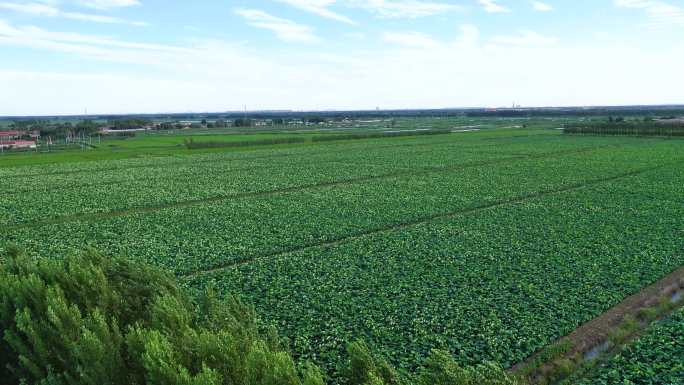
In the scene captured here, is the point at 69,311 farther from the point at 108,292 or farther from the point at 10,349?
the point at 10,349

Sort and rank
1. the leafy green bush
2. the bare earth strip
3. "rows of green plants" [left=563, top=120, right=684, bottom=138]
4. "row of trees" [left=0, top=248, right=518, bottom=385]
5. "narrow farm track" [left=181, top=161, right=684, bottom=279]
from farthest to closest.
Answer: "rows of green plants" [left=563, top=120, right=684, bottom=138] < "narrow farm track" [left=181, top=161, right=684, bottom=279] < the bare earth strip < the leafy green bush < "row of trees" [left=0, top=248, right=518, bottom=385]

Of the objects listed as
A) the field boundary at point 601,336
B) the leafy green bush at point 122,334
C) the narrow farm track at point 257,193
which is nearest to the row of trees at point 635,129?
the narrow farm track at point 257,193

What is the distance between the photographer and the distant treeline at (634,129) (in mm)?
92512

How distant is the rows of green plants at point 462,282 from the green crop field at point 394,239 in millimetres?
67

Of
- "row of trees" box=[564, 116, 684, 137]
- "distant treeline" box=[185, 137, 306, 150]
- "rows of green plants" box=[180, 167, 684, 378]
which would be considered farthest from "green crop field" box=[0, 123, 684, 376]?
"row of trees" box=[564, 116, 684, 137]

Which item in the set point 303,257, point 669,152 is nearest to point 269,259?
point 303,257

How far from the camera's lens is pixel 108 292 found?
11.5 m

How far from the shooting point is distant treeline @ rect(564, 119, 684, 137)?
304 ft

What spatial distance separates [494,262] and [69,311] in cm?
1505

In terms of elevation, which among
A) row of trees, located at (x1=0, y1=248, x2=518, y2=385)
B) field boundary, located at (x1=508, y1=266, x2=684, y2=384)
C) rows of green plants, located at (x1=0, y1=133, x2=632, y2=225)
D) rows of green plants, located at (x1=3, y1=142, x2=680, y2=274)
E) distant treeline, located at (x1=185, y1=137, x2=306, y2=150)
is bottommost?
field boundary, located at (x1=508, y1=266, x2=684, y2=384)

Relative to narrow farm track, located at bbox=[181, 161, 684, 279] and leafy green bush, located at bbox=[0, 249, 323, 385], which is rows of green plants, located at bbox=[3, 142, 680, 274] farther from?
leafy green bush, located at bbox=[0, 249, 323, 385]

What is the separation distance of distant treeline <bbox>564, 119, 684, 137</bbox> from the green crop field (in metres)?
49.6

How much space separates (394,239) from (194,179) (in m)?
29.2

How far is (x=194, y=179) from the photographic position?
47500 millimetres
